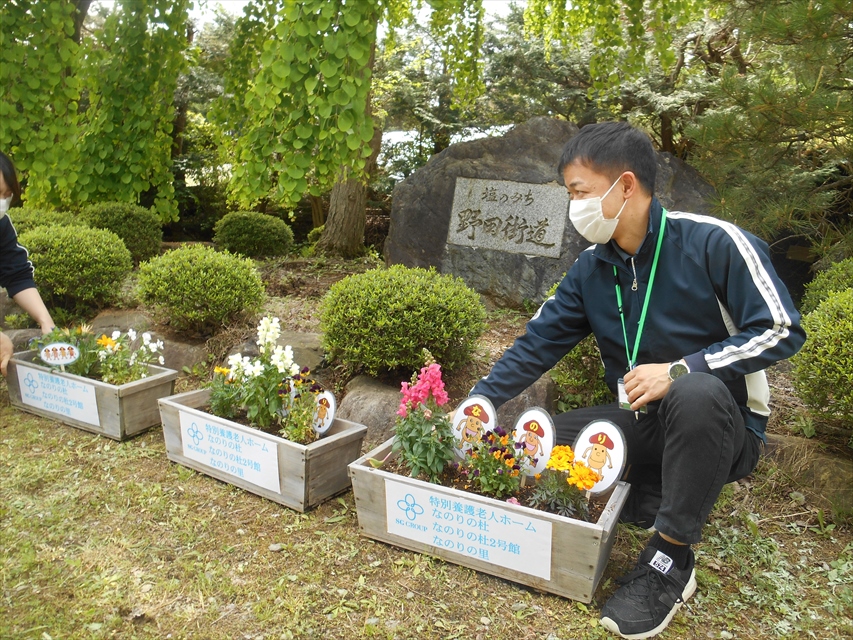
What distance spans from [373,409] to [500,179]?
7.44 feet

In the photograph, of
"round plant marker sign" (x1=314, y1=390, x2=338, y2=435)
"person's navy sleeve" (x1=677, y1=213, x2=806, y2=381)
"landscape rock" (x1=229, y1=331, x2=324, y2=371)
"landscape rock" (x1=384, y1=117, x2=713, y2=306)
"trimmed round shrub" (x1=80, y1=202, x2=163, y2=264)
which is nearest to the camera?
"person's navy sleeve" (x1=677, y1=213, x2=806, y2=381)

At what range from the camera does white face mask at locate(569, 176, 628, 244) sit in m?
2.00

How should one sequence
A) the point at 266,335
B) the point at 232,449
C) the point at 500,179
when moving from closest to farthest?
the point at 232,449, the point at 266,335, the point at 500,179

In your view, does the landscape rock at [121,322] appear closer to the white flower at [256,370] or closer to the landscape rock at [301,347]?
the landscape rock at [301,347]

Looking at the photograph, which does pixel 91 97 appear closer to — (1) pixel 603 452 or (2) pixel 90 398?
(2) pixel 90 398

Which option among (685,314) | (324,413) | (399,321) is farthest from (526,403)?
(685,314)

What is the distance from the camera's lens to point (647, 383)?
186cm

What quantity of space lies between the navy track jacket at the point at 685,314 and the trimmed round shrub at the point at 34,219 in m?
4.10

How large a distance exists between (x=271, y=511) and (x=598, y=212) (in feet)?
5.31

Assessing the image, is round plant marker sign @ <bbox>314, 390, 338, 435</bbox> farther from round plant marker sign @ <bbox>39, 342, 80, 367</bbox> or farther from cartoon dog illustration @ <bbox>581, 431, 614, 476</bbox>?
round plant marker sign @ <bbox>39, 342, 80, 367</bbox>

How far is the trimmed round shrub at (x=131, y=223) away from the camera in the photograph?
19.4 feet

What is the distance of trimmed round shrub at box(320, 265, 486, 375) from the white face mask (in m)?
1.04

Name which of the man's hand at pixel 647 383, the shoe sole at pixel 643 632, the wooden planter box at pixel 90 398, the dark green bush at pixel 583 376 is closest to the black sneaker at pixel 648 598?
the shoe sole at pixel 643 632

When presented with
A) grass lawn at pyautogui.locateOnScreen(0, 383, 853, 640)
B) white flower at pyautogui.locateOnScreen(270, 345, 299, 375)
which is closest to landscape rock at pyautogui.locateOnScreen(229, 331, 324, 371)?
white flower at pyautogui.locateOnScreen(270, 345, 299, 375)
